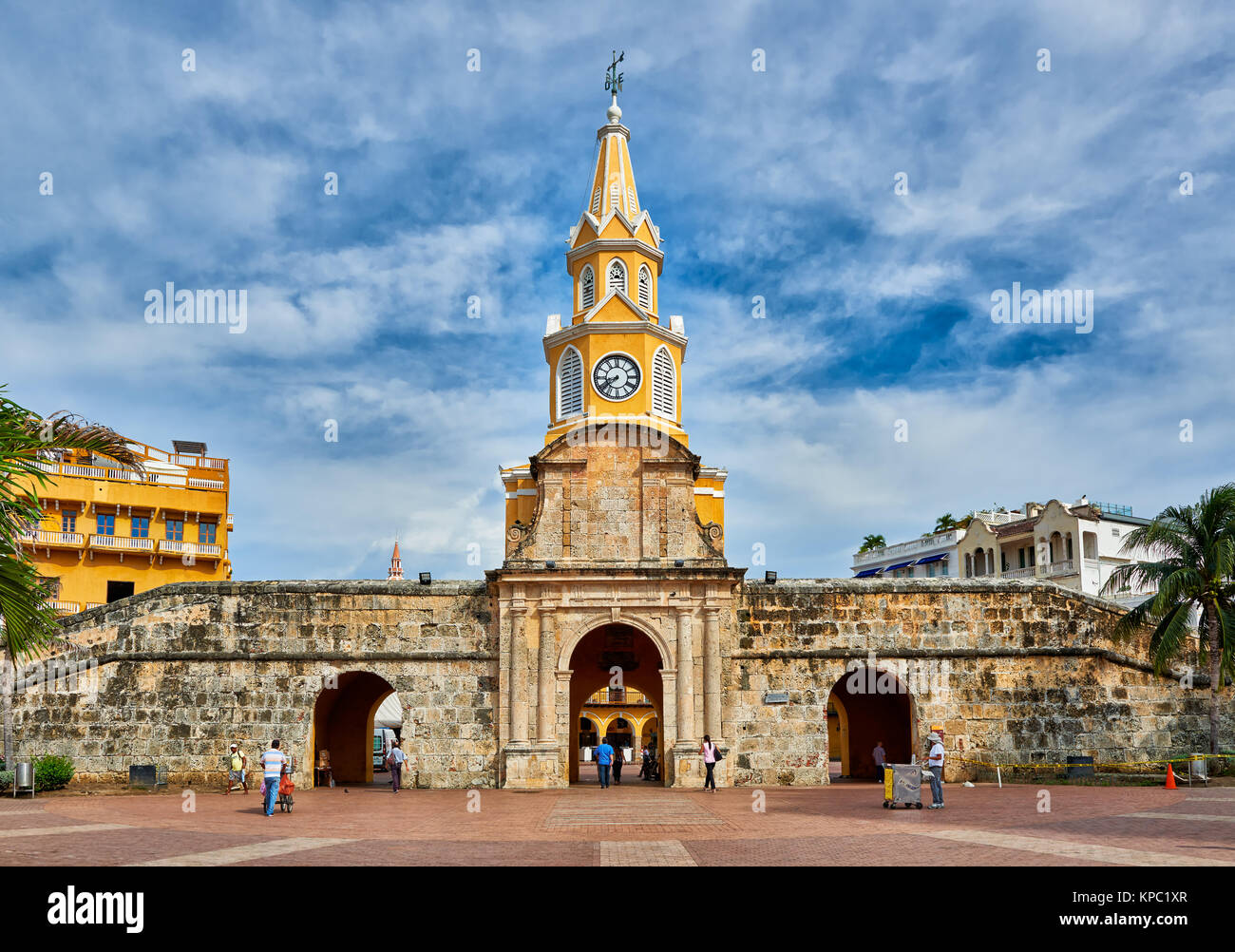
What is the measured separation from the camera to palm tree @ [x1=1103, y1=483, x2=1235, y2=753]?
87.0 feet

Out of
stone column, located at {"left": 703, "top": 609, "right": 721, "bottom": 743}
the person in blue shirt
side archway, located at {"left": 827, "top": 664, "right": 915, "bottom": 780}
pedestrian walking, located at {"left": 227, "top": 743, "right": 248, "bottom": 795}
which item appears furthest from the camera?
side archway, located at {"left": 827, "top": 664, "right": 915, "bottom": 780}

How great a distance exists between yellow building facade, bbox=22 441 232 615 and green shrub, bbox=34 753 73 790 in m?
21.8

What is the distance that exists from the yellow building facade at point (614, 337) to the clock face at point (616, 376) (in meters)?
0.03

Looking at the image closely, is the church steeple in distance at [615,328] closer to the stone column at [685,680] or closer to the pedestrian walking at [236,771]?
the stone column at [685,680]

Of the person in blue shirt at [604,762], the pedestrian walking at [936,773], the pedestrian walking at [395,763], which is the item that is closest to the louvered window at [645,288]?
the person in blue shirt at [604,762]

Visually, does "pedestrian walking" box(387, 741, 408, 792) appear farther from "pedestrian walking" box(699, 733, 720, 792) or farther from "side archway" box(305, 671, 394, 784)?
"pedestrian walking" box(699, 733, 720, 792)

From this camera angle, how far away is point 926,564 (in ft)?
227

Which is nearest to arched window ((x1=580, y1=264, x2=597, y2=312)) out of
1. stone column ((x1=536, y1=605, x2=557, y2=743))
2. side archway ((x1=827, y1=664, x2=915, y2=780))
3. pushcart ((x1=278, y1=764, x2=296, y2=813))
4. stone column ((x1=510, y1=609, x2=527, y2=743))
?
stone column ((x1=536, y1=605, x2=557, y2=743))

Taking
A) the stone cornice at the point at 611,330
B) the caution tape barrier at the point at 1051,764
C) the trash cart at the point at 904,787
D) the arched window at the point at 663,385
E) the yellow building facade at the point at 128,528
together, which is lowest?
the caution tape barrier at the point at 1051,764

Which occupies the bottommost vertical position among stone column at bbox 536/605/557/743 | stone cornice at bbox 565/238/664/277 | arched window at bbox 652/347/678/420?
stone column at bbox 536/605/557/743

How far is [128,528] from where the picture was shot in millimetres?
50344

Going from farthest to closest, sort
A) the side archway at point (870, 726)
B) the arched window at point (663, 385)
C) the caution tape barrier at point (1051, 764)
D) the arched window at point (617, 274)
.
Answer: the arched window at point (617, 274), the arched window at point (663, 385), the side archway at point (870, 726), the caution tape barrier at point (1051, 764)

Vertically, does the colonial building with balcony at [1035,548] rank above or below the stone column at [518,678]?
above

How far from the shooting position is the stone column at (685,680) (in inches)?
1073
